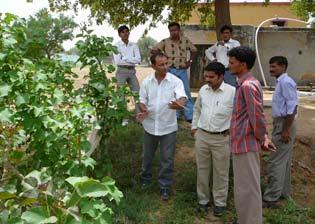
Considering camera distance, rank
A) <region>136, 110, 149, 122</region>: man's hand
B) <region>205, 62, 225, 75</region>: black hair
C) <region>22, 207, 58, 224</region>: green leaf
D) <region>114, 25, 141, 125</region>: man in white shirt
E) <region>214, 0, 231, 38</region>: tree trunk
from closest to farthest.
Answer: <region>22, 207, 58, 224</region>: green leaf → <region>205, 62, 225, 75</region>: black hair → <region>136, 110, 149, 122</region>: man's hand → <region>114, 25, 141, 125</region>: man in white shirt → <region>214, 0, 231, 38</region>: tree trunk

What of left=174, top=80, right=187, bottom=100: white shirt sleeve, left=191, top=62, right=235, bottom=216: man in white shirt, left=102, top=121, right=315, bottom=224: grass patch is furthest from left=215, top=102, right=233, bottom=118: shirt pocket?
left=102, top=121, right=315, bottom=224: grass patch

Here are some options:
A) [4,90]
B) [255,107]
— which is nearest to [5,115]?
[4,90]

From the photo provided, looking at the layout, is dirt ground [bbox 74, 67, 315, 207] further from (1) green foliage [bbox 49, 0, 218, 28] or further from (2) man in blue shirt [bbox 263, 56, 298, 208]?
(1) green foliage [bbox 49, 0, 218, 28]

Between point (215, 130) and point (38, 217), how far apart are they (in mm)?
2966

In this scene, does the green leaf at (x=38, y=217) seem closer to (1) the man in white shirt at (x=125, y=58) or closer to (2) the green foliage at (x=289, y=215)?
(2) the green foliage at (x=289, y=215)

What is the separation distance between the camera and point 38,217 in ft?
5.84

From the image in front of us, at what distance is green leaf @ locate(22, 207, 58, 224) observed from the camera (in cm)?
176

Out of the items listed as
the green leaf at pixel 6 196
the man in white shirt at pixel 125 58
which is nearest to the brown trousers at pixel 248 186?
the green leaf at pixel 6 196

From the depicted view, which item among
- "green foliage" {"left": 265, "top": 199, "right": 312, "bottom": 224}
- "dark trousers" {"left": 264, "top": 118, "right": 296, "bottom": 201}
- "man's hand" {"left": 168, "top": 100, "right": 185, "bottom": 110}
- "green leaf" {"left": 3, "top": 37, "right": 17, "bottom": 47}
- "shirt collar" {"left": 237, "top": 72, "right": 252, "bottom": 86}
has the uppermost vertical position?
"green leaf" {"left": 3, "top": 37, "right": 17, "bottom": 47}

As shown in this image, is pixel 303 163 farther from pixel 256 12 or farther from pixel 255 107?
pixel 256 12

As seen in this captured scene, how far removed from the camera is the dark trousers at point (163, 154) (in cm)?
497

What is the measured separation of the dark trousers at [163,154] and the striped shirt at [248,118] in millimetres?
1068

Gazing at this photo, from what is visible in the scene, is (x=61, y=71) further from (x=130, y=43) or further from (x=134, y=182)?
(x=130, y=43)

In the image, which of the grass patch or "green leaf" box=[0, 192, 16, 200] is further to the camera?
the grass patch
